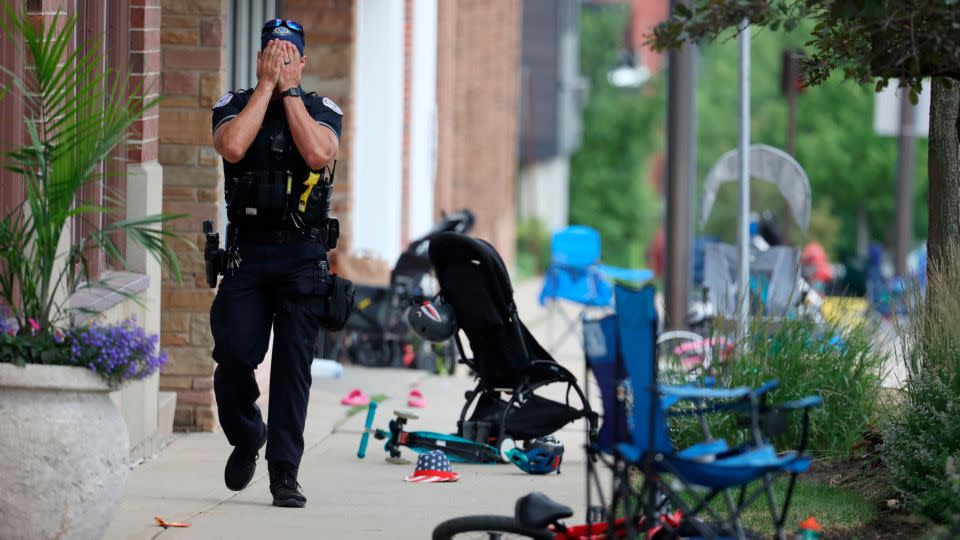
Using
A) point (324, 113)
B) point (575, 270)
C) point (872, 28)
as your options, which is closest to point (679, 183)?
point (575, 270)

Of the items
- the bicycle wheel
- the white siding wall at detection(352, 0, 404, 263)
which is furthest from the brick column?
the white siding wall at detection(352, 0, 404, 263)

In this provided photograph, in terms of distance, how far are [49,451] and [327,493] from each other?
8.04 feet

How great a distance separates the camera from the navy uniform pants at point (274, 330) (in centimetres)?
699

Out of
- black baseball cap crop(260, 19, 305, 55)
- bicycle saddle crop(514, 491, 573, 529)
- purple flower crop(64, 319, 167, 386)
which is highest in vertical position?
black baseball cap crop(260, 19, 305, 55)

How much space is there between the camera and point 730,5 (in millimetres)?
6133

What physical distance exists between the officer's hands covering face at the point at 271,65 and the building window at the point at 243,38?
392 cm

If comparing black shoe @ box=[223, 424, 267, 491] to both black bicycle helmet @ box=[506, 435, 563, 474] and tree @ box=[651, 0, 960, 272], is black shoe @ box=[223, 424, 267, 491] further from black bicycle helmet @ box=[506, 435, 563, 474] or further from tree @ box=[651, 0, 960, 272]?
tree @ box=[651, 0, 960, 272]

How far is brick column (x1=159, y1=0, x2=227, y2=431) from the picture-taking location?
9562mm

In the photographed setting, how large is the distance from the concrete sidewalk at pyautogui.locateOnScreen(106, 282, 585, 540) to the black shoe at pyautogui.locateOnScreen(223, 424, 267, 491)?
0.09m

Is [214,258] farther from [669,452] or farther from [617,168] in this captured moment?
[617,168]

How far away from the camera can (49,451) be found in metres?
5.45

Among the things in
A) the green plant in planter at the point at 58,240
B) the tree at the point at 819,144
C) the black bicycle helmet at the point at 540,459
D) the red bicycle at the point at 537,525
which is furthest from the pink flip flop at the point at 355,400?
the tree at the point at 819,144

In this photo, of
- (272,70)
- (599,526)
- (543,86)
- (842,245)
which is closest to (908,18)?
(599,526)

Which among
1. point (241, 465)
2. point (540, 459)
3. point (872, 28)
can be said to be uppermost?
point (872, 28)
